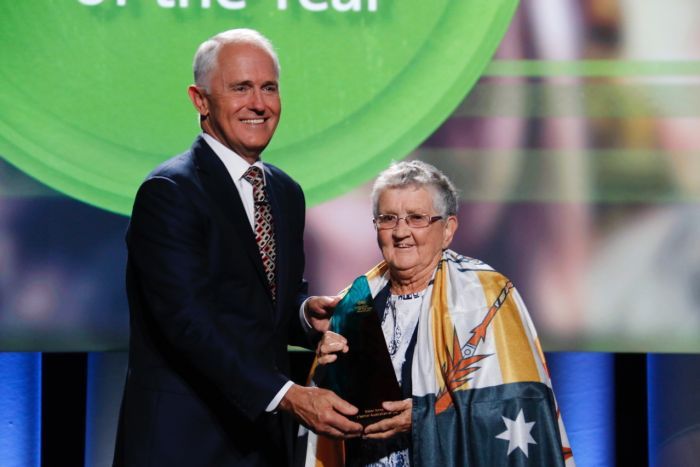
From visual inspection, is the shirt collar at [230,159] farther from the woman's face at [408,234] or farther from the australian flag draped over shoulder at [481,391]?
the australian flag draped over shoulder at [481,391]

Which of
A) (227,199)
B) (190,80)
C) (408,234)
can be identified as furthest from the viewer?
(190,80)

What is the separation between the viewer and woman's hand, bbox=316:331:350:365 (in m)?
2.14

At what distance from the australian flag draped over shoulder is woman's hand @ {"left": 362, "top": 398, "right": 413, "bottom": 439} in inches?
0.9

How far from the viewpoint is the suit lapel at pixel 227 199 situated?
2.11 meters

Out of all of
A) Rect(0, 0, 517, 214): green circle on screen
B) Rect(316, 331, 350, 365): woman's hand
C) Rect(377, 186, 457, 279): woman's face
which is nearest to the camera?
Rect(316, 331, 350, 365): woman's hand

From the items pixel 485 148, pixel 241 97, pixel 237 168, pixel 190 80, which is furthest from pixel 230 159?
pixel 485 148

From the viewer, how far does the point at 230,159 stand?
2184 mm

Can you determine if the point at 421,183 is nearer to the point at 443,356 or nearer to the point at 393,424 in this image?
the point at 443,356

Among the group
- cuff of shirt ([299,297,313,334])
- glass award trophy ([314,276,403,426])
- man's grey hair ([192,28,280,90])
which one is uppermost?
man's grey hair ([192,28,280,90])

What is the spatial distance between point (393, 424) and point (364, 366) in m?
0.15

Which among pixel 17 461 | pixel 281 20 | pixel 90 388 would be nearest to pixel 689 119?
pixel 281 20

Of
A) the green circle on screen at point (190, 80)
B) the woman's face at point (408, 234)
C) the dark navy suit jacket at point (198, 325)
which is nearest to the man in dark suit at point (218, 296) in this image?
the dark navy suit jacket at point (198, 325)

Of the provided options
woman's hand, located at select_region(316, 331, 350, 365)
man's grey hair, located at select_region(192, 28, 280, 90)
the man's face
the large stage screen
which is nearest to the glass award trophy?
woman's hand, located at select_region(316, 331, 350, 365)

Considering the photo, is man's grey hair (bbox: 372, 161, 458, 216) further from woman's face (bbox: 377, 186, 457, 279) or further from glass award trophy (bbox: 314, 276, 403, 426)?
glass award trophy (bbox: 314, 276, 403, 426)
